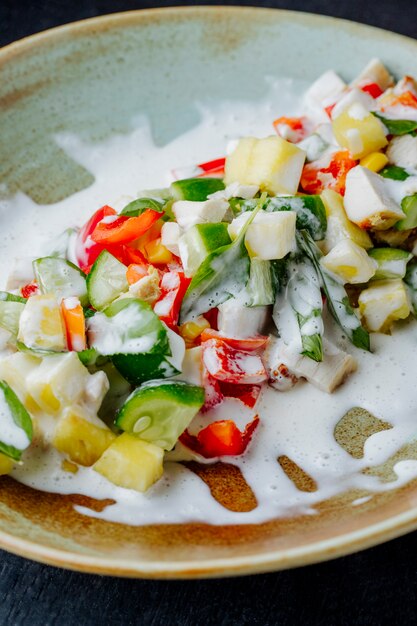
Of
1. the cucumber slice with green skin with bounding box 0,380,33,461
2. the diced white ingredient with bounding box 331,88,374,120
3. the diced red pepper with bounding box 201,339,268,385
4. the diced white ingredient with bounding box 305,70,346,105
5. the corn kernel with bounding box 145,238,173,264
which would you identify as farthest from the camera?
the diced white ingredient with bounding box 305,70,346,105

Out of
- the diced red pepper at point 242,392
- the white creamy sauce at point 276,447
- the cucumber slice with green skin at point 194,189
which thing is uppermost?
the cucumber slice with green skin at point 194,189

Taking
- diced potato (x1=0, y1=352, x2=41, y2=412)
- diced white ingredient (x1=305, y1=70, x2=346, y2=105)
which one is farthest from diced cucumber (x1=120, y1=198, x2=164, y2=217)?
diced white ingredient (x1=305, y1=70, x2=346, y2=105)

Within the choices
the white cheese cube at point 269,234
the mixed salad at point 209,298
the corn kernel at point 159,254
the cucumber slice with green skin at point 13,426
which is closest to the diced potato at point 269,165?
the mixed salad at point 209,298

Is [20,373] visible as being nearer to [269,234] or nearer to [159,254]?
[159,254]

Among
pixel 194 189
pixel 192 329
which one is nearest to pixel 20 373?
pixel 192 329

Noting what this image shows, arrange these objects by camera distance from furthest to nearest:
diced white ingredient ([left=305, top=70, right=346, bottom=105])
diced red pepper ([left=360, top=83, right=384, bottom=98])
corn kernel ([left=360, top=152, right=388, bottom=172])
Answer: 1. diced white ingredient ([left=305, top=70, right=346, bottom=105])
2. diced red pepper ([left=360, top=83, right=384, bottom=98])
3. corn kernel ([left=360, top=152, right=388, bottom=172])

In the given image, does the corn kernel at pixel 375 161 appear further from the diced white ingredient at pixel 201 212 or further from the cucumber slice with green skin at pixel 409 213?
the diced white ingredient at pixel 201 212

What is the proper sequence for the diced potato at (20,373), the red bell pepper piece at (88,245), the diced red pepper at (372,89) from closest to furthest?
1. the diced potato at (20,373)
2. the red bell pepper piece at (88,245)
3. the diced red pepper at (372,89)

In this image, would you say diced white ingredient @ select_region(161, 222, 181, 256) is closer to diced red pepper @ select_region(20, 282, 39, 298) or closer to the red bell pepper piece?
the red bell pepper piece
